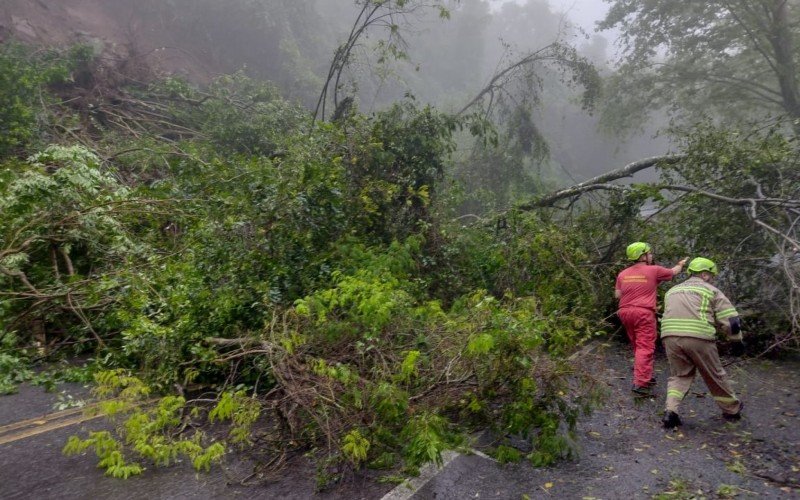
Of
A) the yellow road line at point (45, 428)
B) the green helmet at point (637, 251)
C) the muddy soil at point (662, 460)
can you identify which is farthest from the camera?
the green helmet at point (637, 251)

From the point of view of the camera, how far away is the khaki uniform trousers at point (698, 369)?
4.46 meters

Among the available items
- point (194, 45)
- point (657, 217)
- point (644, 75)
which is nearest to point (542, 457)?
point (657, 217)

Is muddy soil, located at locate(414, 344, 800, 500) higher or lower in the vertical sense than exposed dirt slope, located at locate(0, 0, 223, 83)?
lower

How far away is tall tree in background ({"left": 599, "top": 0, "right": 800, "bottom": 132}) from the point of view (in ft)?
55.9

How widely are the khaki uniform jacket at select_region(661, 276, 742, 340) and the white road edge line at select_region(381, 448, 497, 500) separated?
6.51 ft

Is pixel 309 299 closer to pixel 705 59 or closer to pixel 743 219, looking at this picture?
pixel 743 219

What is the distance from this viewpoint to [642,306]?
5305 millimetres

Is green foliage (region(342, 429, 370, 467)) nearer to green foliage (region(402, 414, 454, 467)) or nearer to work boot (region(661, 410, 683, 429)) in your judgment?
green foliage (region(402, 414, 454, 467))

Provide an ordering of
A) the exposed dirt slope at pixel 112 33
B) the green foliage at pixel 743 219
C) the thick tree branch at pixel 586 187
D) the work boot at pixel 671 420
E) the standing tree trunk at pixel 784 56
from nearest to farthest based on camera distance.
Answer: the work boot at pixel 671 420 < the green foliage at pixel 743 219 < the thick tree branch at pixel 586 187 < the standing tree trunk at pixel 784 56 < the exposed dirt slope at pixel 112 33

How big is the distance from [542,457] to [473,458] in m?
0.47

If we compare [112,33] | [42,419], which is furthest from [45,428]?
[112,33]

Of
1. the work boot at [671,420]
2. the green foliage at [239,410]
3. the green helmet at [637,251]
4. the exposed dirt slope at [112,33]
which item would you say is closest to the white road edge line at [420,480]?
the green foliage at [239,410]

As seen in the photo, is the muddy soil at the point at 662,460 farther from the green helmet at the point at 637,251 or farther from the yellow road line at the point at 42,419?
the yellow road line at the point at 42,419

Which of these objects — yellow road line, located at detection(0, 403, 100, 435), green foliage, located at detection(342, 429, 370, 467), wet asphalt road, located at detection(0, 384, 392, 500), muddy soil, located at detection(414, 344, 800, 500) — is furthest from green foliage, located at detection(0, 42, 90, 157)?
muddy soil, located at detection(414, 344, 800, 500)
